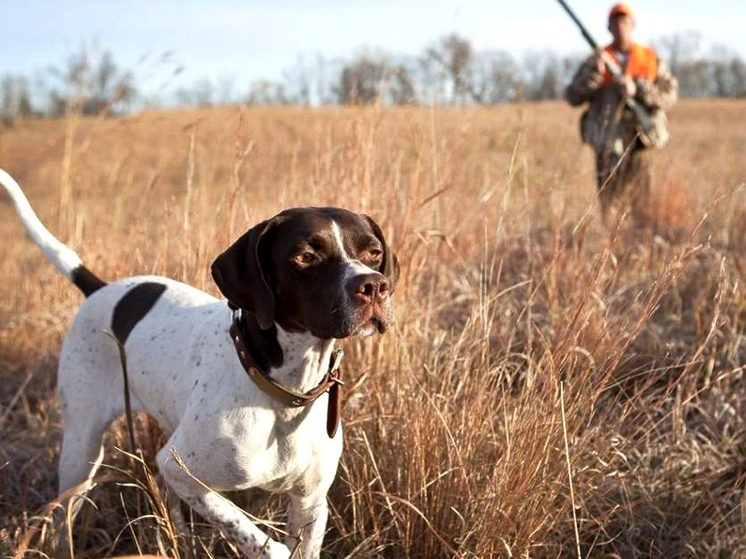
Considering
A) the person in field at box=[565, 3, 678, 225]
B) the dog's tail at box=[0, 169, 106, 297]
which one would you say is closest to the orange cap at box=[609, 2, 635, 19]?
the person in field at box=[565, 3, 678, 225]

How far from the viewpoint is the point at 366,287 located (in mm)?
2238

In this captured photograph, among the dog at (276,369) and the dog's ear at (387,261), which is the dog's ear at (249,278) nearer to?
the dog at (276,369)

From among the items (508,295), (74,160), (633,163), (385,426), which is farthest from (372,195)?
(633,163)

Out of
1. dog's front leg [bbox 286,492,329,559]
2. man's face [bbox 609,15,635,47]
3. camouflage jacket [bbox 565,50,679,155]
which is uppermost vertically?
man's face [bbox 609,15,635,47]

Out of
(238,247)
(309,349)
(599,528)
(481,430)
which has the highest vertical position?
(238,247)

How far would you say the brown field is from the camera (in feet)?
8.74

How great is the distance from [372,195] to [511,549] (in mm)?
1964

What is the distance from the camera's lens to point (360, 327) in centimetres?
228

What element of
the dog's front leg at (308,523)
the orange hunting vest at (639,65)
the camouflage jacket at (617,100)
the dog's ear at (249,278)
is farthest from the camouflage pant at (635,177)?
the dog's ear at (249,278)

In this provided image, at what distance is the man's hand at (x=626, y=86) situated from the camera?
666 cm

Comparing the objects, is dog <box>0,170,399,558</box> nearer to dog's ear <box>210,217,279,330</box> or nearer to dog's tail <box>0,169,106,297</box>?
dog's ear <box>210,217,279,330</box>

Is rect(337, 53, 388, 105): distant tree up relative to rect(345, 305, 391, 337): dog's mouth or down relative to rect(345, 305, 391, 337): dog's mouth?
up

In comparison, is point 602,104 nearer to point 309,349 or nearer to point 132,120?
point 132,120

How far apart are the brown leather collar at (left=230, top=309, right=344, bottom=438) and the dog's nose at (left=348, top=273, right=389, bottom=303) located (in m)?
0.37
